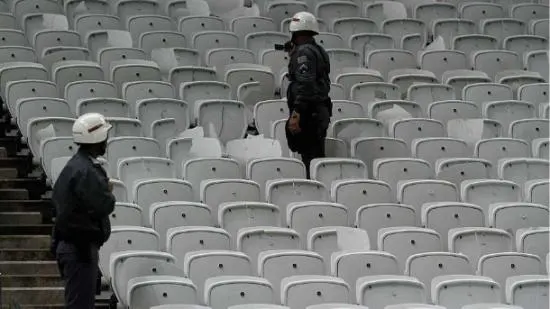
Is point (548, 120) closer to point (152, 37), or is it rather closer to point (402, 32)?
point (402, 32)

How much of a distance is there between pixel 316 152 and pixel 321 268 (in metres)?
2.34

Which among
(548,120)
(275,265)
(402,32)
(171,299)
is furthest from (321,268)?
(402,32)

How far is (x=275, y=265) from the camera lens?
11.6 metres

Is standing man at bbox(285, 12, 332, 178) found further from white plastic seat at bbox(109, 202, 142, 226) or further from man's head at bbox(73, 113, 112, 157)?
man's head at bbox(73, 113, 112, 157)

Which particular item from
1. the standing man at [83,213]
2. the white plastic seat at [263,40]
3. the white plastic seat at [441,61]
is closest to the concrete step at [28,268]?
the standing man at [83,213]

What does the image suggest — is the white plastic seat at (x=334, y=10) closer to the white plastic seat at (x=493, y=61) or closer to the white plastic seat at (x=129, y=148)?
the white plastic seat at (x=493, y=61)

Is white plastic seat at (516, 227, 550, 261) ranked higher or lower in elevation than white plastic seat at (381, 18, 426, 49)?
lower

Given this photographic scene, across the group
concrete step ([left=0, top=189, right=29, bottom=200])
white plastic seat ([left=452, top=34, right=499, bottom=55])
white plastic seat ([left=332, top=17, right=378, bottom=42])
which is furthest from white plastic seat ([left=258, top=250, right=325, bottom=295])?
white plastic seat ([left=452, top=34, right=499, bottom=55])

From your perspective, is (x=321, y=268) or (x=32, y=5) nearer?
(x=321, y=268)

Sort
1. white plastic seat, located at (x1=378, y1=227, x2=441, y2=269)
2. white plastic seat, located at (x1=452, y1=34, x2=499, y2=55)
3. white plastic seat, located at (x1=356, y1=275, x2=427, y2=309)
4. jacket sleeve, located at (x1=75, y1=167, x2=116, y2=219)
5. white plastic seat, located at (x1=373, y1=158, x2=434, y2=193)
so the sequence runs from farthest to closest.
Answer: white plastic seat, located at (x1=452, y1=34, x2=499, y2=55) → white plastic seat, located at (x1=373, y1=158, x2=434, y2=193) → white plastic seat, located at (x1=378, y1=227, x2=441, y2=269) → white plastic seat, located at (x1=356, y1=275, x2=427, y2=309) → jacket sleeve, located at (x1=75, y1=167, x2=116, y2=219)

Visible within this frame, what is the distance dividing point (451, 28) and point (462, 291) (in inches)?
235

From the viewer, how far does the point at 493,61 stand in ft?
53.7

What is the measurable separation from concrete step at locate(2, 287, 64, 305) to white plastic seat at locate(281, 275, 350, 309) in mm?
1979

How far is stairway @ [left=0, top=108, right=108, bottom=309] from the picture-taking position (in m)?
12.2
